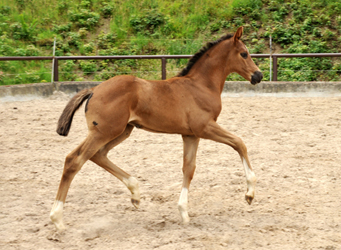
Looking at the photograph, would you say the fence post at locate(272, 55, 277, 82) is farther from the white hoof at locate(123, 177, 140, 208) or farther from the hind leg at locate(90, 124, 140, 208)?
the white hoof at locate(123, 177, 140, 208)

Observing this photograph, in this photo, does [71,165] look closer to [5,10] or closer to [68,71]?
[68,71]

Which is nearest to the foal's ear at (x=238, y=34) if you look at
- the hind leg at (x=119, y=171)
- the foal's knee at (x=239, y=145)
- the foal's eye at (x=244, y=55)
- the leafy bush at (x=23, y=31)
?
the foal's eye at (x=244, y=55)

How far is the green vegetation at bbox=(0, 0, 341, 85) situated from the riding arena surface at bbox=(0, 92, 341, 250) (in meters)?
5.02

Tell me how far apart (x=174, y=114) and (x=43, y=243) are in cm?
162

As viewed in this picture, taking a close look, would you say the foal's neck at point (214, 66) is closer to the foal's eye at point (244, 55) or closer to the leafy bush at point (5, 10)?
the foal's eye at point (244, 55)

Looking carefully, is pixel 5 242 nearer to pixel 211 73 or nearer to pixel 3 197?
pixel 3 197

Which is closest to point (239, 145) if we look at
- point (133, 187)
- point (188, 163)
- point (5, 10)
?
point (188, 163)

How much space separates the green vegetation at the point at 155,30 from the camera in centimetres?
→ 1255

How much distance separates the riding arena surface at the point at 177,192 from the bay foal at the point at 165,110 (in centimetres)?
28

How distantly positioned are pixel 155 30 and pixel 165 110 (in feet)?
38.2

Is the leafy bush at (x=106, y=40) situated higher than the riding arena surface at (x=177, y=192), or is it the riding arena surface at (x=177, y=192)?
the leafy bush at (x=106, y=40)

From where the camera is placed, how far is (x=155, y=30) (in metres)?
14.9

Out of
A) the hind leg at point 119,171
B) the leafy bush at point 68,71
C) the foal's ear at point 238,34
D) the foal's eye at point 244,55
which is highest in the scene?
the foal's ear at point 238,34

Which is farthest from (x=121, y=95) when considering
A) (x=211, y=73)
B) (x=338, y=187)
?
(x=338, y=187)
